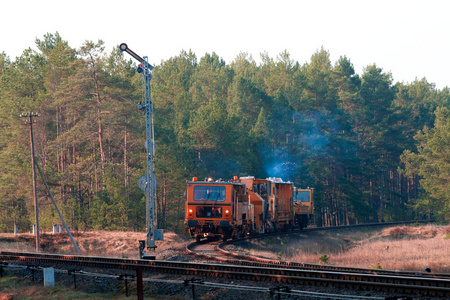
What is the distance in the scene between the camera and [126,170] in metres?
50.2

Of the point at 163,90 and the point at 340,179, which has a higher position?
the point at 163,90

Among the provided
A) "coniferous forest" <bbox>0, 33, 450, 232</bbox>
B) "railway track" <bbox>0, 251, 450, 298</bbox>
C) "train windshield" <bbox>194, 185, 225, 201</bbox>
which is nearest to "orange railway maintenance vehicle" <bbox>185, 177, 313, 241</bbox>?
"train windshield" <bbox>194, 185, 225, 201</bbox>

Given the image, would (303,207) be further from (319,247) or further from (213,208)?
(213,208)

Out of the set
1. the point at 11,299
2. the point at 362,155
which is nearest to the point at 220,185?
the point at 11,299

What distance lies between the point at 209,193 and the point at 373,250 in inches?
309

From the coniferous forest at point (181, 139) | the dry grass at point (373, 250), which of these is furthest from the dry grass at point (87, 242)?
the coniferous forest at point (181, 139)

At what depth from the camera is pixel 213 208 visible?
25.4 metres

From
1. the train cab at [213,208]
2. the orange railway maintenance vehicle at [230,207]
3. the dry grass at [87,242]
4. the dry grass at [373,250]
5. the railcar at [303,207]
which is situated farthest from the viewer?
the railcar at [303,207]

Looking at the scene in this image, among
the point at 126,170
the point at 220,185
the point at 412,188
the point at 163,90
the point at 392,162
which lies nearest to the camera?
the point at 220,185

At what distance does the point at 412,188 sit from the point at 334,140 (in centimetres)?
3088

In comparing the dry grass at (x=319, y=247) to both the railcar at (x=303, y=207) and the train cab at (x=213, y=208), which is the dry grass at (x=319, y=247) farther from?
the railcar at (x=303, y=207)

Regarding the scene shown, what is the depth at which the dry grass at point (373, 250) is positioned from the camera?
17562 mm

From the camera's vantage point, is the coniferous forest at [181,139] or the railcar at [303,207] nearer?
the railcar at [303,207]

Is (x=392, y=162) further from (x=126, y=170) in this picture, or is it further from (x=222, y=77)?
(x=126, y=170)
